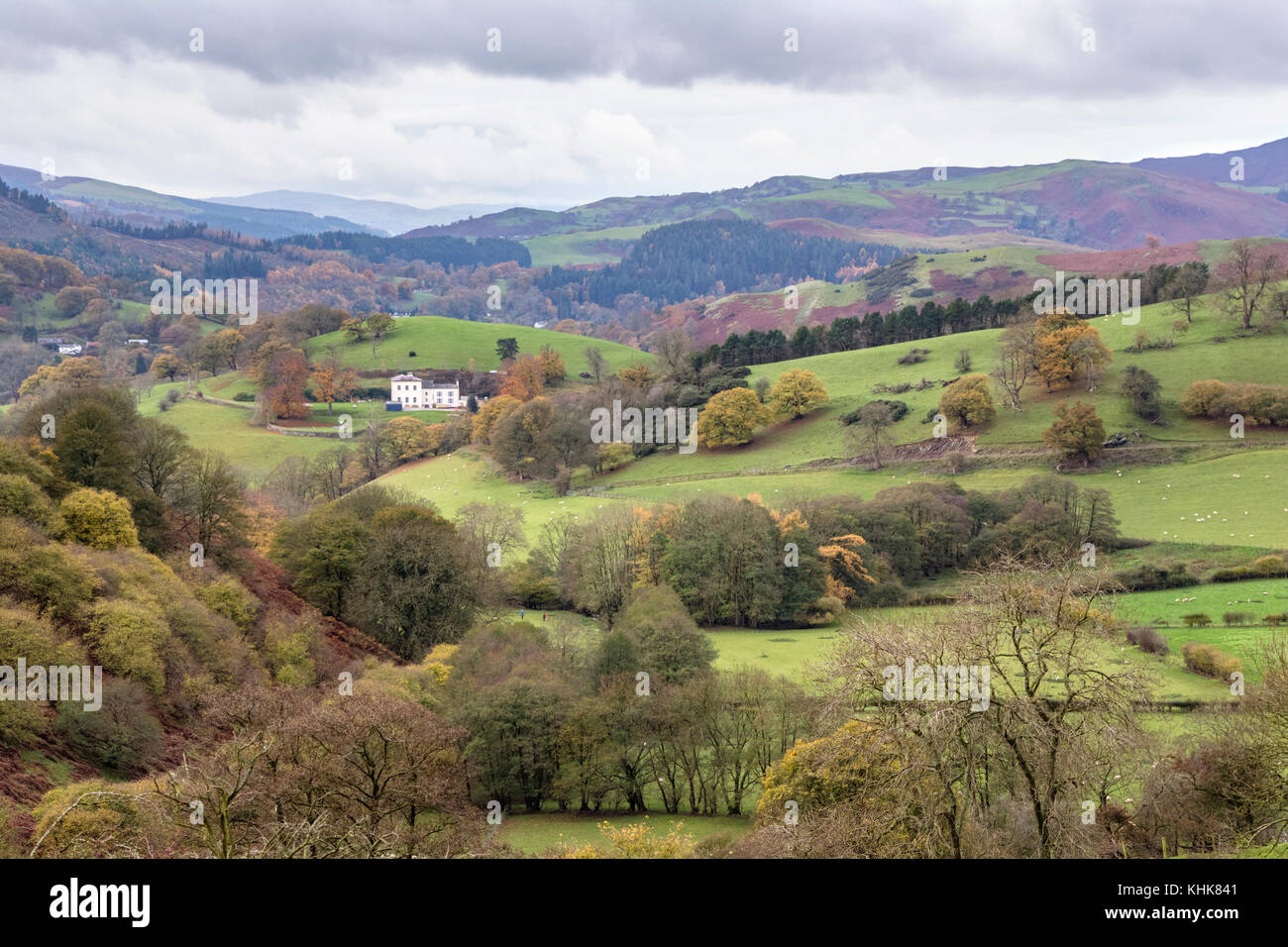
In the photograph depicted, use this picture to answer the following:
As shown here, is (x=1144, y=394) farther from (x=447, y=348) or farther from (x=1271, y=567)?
(x=447, y=348)

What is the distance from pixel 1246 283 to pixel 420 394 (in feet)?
323

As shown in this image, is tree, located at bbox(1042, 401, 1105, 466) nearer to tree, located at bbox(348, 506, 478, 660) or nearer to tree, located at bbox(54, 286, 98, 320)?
tree, located at bbox(348, 506, 478, 660)

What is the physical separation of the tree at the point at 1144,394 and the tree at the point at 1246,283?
17744 millimetres

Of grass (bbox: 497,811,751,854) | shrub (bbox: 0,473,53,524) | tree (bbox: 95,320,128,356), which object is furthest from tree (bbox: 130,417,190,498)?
tree (bbox: 95,320,128,356)

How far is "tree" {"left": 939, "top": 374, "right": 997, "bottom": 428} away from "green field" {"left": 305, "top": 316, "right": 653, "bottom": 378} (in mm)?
62649

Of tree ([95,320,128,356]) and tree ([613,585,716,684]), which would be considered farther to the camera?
tree ([95,320,128,356])

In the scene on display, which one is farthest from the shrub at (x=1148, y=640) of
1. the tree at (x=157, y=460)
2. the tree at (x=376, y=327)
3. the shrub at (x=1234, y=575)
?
the tree at (x=376, y=327)

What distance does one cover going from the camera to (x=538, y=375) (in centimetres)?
12756

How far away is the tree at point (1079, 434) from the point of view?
7231 centimetres

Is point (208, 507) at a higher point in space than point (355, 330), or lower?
lower

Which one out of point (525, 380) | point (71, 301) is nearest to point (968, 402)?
point (525, 380)

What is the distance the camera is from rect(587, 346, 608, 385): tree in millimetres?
136625

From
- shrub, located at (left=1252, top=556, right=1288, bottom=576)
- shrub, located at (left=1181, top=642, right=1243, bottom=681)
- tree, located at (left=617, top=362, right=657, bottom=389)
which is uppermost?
tree, located at (left=617, top=362, right=657, bottom=389)

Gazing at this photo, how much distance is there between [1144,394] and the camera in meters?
76.6
